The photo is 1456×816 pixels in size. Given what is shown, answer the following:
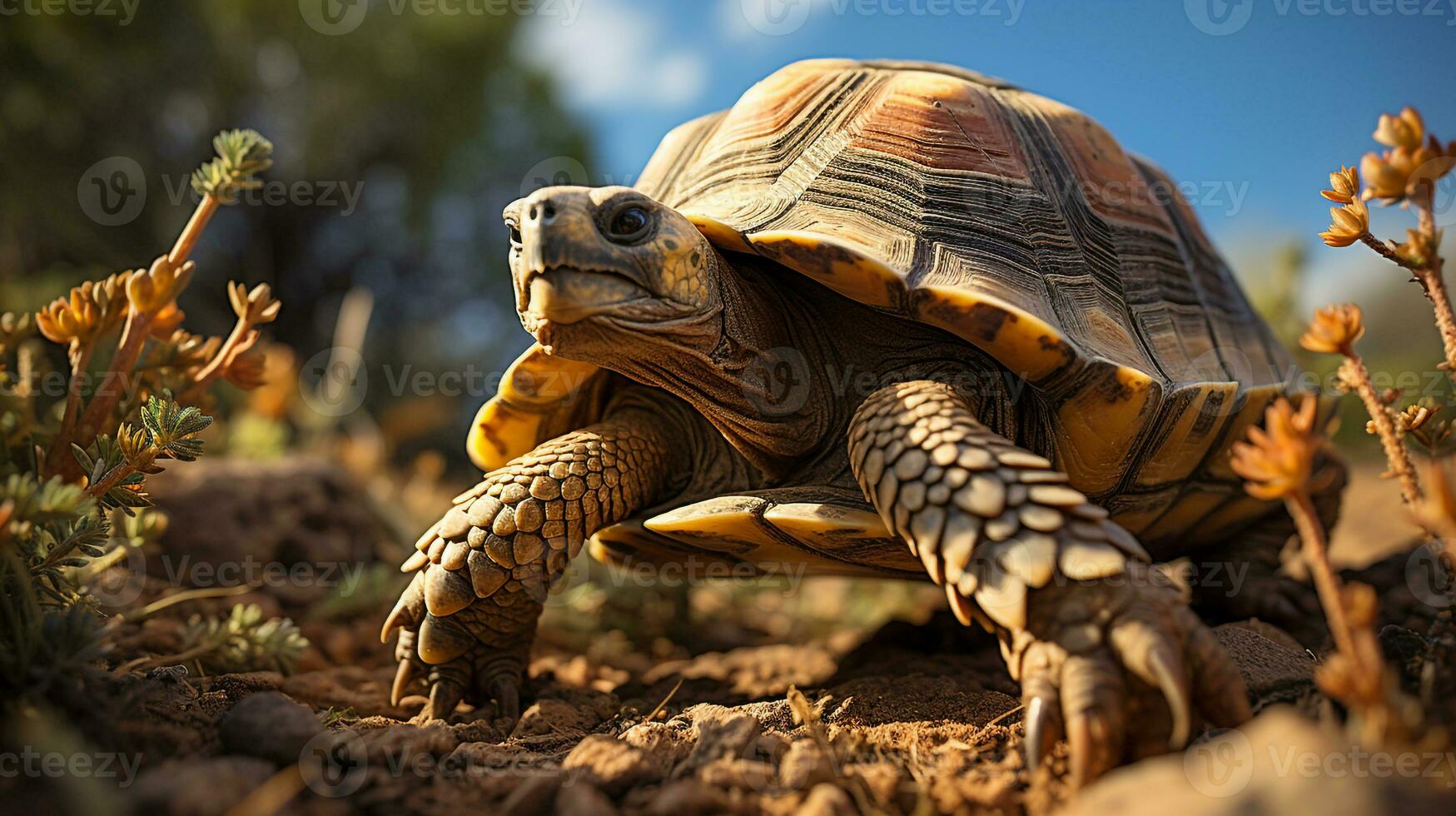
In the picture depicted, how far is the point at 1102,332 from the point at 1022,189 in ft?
1.52

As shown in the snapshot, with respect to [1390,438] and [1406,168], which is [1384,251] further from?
[1390,438]

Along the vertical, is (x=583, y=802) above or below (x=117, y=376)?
below

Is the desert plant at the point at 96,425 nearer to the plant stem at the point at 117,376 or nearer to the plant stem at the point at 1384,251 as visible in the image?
the plant stem at the point at 117,376

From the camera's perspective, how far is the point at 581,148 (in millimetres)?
12367

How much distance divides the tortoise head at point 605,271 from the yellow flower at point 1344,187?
1351 mm

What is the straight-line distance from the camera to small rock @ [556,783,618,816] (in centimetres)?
126

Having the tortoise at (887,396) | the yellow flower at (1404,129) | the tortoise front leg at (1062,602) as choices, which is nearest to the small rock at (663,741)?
the tortoise at (887,396)

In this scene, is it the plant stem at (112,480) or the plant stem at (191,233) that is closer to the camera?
the plant stem at (112,480)

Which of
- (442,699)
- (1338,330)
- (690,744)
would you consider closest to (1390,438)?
(1338,330)

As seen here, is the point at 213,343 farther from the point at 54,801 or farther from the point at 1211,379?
the point at 1211,379

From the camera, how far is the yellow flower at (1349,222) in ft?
5.38

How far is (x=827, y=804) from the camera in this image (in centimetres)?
126

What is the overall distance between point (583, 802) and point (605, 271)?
3.45 ft

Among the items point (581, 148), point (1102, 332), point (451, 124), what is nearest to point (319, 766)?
point (1102, 332)
